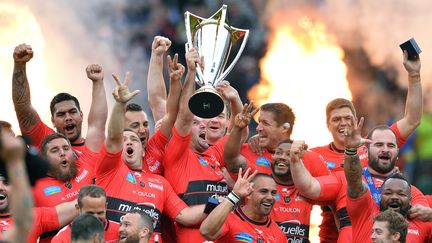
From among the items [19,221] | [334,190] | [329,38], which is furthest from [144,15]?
[19,221]

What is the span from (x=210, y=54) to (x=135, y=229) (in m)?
2.10

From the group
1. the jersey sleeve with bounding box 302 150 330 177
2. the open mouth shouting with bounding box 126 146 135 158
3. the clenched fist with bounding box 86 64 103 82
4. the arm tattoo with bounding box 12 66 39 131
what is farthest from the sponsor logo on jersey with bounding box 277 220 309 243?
the arm tattoo with bounding box 12 66 39 131

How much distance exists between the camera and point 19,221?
247 inches

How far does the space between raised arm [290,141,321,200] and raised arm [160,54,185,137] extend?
110 centimetres

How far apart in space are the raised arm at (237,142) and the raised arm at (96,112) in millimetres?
1164

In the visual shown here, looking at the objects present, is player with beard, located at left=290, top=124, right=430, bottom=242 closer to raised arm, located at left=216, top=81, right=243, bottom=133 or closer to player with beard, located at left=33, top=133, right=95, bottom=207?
raised arm, located at left=216, top=81, right=243, bottom=133

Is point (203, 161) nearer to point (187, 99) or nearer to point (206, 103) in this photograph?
point (187, 99)

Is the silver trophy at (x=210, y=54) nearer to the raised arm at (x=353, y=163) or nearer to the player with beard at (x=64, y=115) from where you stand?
the player with beard at (x=64, y=115)

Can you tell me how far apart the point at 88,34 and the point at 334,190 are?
14.5ft

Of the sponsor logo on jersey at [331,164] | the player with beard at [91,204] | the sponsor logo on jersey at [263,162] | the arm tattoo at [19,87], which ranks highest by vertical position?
the arm tattoo at [19,87]

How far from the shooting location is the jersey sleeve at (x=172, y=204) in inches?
415

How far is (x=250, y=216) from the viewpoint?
35.0 feet

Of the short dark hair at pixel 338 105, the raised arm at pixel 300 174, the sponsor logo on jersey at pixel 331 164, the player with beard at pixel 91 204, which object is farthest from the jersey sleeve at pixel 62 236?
the short dark hair at pixel 338 105

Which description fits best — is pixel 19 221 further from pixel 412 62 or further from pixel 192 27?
pixel 412 62
